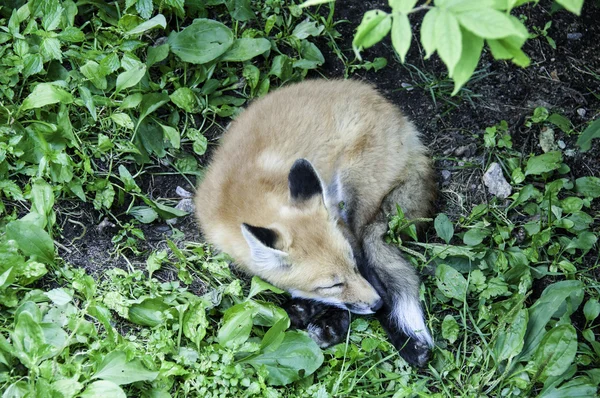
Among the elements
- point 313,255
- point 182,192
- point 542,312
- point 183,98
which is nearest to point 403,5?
Answer: point 313,255

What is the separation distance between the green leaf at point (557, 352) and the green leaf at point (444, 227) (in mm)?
898

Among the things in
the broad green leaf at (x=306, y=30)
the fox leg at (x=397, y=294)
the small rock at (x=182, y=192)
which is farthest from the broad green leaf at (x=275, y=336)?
the broad green leaf at (x=306, y=30)

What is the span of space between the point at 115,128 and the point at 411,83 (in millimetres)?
2190

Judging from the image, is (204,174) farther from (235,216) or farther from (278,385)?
(278,385)

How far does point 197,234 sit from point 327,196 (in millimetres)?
937

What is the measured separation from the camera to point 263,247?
3293 mm

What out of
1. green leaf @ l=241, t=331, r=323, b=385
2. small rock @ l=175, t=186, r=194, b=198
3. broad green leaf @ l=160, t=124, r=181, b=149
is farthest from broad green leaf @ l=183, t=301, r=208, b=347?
broad green leaf @ l=160, t=124, r=181, b=149

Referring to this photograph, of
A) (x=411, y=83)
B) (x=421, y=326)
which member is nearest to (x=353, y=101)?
(x=411, y=83)

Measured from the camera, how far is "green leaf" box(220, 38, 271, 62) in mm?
4445

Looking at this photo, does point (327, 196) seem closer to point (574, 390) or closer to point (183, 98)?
point (183, 98)

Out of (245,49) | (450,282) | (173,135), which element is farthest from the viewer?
(245,49)

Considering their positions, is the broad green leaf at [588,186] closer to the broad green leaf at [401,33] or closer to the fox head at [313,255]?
the fox head at [313,255]

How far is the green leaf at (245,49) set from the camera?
4.45 metres

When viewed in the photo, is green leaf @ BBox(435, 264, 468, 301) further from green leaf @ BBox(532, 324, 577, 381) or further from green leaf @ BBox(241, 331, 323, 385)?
green leaf @ BBox(241, 331, 323, 385)
